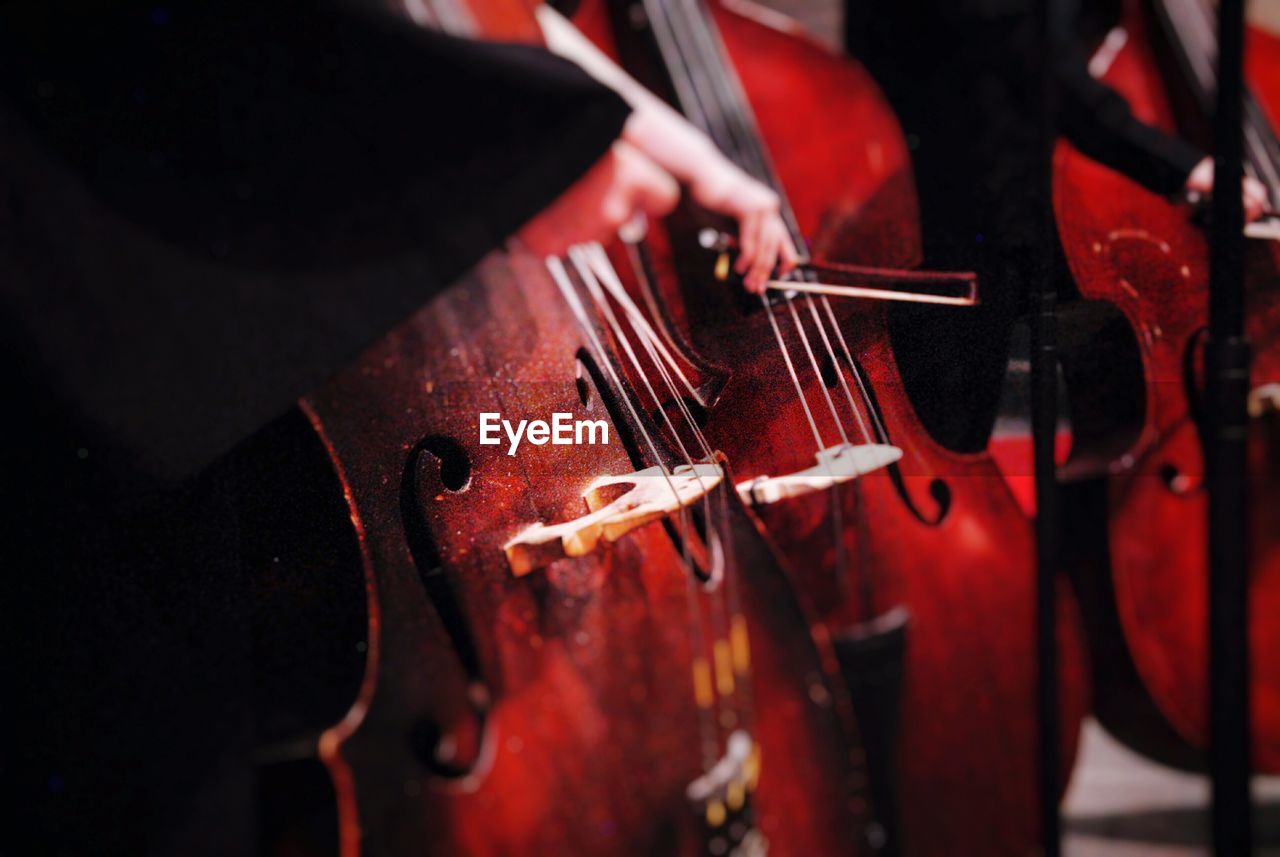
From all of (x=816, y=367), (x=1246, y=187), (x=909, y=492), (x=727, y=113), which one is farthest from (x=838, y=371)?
(x=1246, y=187)

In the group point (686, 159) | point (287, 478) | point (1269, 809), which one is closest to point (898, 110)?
point (686, 159)

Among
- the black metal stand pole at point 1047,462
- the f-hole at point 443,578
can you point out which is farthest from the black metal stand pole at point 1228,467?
the f-hole at point 443,578

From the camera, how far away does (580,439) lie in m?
0.64

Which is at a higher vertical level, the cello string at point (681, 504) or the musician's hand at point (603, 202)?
the musician's hand at point (603, 202)

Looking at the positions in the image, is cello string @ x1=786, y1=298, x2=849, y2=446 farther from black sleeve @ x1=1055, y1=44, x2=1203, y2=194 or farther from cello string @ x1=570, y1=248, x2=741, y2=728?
black sleeve @ x1=1055, y1=44, x2=1203, y2=194

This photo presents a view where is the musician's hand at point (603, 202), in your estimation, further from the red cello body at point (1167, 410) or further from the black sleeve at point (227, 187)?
the red cello body at point (1167, 410)

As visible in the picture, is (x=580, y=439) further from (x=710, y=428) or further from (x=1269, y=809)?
(x=1269, y=809)

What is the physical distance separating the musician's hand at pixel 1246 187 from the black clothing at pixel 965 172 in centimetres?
15

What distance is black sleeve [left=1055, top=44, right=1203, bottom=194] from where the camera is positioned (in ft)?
2.38

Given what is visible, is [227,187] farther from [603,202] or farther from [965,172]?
[965,172]

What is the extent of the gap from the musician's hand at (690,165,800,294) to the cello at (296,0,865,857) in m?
0.12

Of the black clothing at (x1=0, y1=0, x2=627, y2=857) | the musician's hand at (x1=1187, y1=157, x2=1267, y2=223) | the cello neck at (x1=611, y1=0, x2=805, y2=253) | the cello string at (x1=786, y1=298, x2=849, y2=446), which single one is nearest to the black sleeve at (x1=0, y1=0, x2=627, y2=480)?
the black clothing at (x1=0, y1=0, x2=627, y2=857)

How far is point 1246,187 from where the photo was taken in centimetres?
75

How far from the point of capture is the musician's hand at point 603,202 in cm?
58
